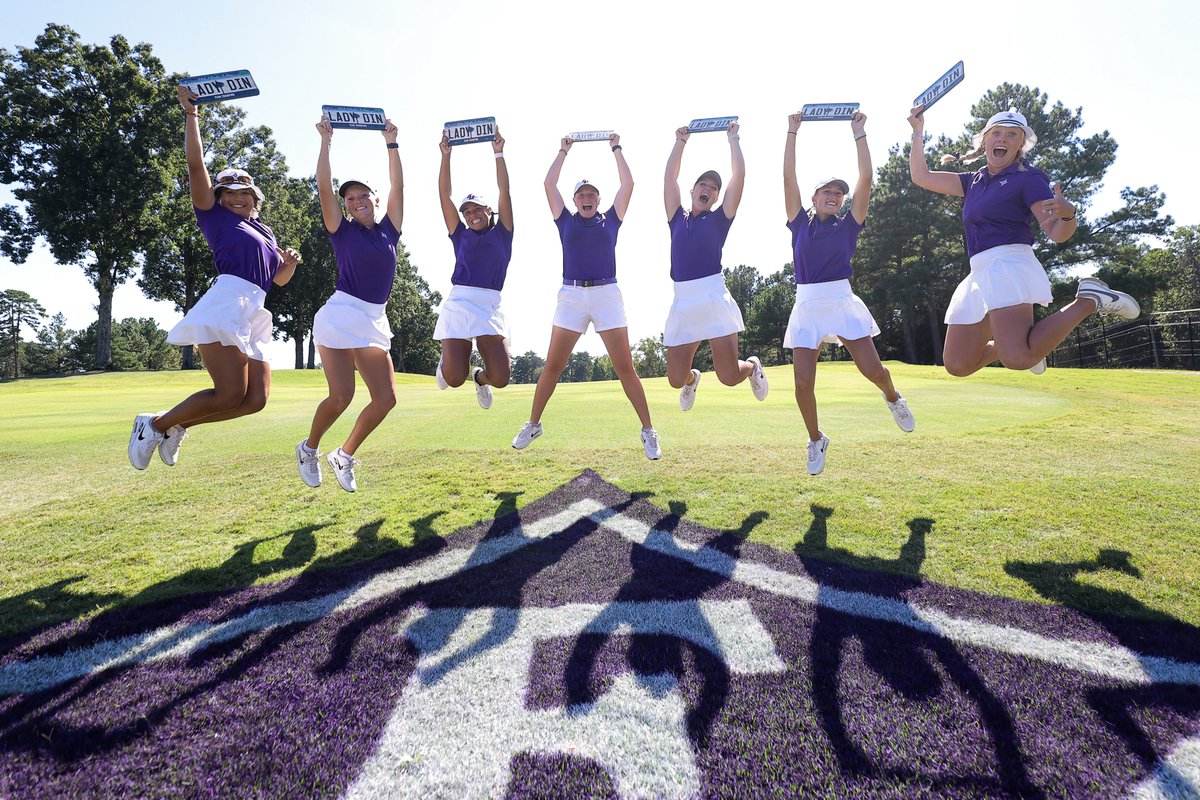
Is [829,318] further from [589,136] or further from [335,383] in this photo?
[335,383]

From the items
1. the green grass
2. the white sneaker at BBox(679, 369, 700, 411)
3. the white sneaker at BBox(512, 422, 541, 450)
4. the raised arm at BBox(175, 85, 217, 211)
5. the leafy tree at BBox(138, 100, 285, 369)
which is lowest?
the green grass

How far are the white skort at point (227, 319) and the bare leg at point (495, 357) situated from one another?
85.8 inches

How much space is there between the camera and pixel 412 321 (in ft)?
207

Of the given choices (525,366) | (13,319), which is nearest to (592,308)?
(525,366)

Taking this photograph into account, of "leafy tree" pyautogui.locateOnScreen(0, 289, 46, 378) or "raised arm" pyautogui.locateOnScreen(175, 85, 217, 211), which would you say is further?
"leafy tree" pyautogui.locateOnScreen(0, 289, 46, 378)

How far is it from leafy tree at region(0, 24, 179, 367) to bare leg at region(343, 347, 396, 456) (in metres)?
37.1

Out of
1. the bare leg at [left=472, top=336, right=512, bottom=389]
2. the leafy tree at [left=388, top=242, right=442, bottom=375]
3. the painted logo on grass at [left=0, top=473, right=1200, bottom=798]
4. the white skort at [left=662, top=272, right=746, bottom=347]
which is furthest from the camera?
the leafy tree at [left=388, top=242, right=442, bottom=375]

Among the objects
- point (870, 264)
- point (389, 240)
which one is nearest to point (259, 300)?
point (389, 240)

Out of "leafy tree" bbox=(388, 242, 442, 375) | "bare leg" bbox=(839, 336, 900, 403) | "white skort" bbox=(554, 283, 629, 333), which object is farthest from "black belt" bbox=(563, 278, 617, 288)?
"leafy tree" bbox=(388, 242, 442, 375)

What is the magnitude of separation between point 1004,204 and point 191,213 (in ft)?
134

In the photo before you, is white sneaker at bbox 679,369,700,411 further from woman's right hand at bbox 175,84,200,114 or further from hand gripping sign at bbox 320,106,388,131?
woman's right hand at bbox 175,84,200,114

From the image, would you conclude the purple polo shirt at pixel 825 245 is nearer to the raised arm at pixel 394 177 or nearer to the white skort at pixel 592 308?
the white skort at pixel 592 308

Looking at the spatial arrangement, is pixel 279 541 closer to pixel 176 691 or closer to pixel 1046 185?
pixel 176 691

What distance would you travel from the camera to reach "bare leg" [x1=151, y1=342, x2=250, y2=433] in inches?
173
